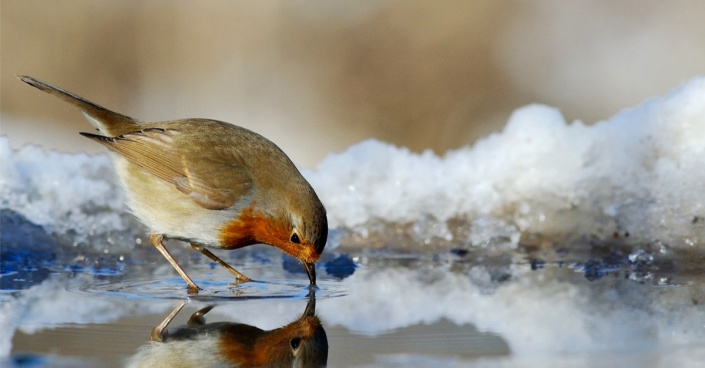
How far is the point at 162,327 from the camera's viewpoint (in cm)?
327

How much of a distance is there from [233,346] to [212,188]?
5.72 feet

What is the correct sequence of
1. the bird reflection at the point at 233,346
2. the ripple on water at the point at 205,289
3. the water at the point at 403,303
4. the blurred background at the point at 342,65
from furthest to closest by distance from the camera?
the blurred background at the point at 342,65 < the ripple on water at the point at 205,289 < the water at the point at 403,303 < the bird reflection at the point at 233,346

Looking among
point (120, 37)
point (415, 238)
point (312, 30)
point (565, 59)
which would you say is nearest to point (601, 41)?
point (565, 59)

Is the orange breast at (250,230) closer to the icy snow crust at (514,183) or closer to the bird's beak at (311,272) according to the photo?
the bird's beak at (311,272)

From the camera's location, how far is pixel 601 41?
1059 centimetres

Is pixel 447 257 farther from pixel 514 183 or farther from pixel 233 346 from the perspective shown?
pixel 233 346

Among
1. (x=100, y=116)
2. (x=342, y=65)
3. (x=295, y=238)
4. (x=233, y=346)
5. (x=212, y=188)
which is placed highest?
(x=342, y=65)

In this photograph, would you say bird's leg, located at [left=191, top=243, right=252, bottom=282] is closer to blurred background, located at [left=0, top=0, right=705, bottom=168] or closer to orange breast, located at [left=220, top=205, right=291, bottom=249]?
orange breast, located at [left=220, top=205, right=291, bottom=249]

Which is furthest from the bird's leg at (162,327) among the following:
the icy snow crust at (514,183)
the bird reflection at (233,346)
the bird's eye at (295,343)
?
the icy snow crust at (514,183)

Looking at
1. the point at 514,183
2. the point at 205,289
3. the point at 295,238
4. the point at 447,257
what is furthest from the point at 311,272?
the point at 514,183

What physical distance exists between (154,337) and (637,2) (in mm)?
8548

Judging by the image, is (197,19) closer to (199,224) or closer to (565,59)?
(565,59)

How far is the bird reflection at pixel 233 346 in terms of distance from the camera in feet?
9.19

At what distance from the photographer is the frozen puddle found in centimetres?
311
